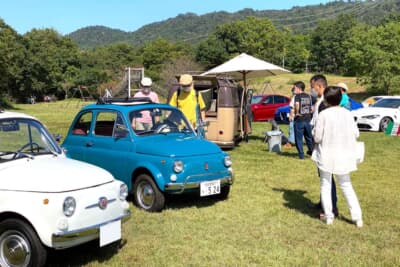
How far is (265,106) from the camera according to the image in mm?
24672

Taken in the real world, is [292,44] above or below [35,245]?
above

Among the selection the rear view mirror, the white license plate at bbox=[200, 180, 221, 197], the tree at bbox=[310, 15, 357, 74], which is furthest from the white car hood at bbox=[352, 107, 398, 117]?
the tree at bbox=[310, 15, 357, 74]

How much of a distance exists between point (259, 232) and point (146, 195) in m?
1.85

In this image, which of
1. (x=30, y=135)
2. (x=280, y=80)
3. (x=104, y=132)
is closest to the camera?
(x=30, y=135)

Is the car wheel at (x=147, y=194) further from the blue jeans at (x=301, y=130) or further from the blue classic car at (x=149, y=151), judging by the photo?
the blue jeans at (x=301, y=130)

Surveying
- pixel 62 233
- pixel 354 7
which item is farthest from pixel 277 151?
pixel 354 7

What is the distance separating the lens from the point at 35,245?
4180 millimetres

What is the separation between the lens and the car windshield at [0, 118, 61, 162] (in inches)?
195

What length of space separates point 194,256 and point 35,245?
1.69m

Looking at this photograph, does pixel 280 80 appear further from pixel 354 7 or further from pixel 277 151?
pixel 354 7

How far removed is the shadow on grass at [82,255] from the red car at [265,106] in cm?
1949

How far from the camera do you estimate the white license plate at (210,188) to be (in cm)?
673

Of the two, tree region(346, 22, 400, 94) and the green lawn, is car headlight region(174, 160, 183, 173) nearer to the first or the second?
the green lawn

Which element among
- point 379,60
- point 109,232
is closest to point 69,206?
point 109,232
